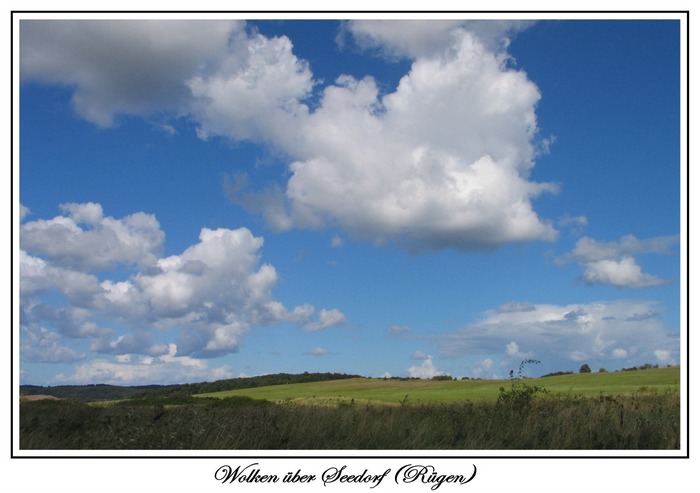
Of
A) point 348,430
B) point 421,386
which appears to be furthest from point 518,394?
point 421,386

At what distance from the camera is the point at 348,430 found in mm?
12102

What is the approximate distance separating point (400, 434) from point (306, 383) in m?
55.4

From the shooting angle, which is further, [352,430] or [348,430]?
[348,430]

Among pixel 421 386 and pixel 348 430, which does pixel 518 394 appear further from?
pixel 421 386

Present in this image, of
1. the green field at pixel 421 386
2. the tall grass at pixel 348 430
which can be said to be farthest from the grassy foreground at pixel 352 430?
the green field at pixel 421 386

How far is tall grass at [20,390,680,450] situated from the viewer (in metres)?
11.0

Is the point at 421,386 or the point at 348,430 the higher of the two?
the point at 348,430

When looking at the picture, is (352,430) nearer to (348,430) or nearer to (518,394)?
(348,430)

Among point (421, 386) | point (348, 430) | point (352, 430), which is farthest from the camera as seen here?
point (421, 386)

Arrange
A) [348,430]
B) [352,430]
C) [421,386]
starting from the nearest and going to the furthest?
[352,430] < [348,430] < [421,386]

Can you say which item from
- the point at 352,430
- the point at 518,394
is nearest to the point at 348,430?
the point at 352,430
